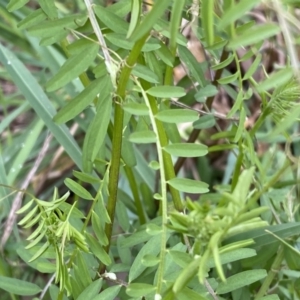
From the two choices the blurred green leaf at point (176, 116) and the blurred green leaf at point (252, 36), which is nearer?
the blurred green leaf at point (252, 36)

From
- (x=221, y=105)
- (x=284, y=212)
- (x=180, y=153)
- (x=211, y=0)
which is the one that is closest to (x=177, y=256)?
(x=180, y=153)

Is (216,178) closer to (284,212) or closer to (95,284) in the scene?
(284,212)

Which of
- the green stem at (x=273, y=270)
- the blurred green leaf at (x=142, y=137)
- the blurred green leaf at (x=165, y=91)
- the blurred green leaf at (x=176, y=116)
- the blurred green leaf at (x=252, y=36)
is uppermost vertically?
the blurred green leaf at (x=252, y=36)

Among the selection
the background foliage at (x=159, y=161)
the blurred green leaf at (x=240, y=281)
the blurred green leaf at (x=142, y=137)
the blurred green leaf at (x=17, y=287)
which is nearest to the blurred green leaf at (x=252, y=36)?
the background foliage at (x=159, y=161)

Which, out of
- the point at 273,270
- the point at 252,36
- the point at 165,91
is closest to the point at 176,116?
the point at 165,91

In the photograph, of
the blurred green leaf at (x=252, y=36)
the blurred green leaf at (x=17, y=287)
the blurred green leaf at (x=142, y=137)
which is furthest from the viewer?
the blurred green leaf at (x=17, y=287)

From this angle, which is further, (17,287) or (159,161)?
(17,287)

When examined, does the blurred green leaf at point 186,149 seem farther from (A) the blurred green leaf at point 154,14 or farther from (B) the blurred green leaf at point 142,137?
(A) the blurred green leaf at point 154,14

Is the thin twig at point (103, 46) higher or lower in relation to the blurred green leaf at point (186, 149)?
higher

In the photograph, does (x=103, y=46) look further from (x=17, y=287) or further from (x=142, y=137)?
(x=17, y=287)

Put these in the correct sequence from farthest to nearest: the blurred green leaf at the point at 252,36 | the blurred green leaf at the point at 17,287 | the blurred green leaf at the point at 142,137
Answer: the blurred green leaf at the point at 17,287 < the blurred green leaf at the point at 142,137 < the blurred green leaf at the point at 252,36

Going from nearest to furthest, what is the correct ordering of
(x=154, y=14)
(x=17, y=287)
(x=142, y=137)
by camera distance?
(x=154, y=14) < (x=142, y=137) < (x=17, y=287)
